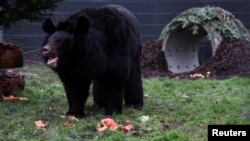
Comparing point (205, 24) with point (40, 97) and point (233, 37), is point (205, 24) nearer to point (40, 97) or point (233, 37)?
point (233, 37)

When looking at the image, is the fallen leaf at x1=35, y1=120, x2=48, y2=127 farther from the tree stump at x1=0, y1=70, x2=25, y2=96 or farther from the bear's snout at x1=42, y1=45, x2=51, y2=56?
the tree stump at x1=0, y1=70, x2=25, y2=96

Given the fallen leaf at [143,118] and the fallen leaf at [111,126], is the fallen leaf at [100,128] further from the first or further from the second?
the fallen leaf at [143,118]

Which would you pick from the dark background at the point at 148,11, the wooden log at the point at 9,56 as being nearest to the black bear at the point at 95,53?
the wooden log at the point at 9,56

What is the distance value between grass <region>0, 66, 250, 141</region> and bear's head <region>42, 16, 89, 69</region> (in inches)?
31.9

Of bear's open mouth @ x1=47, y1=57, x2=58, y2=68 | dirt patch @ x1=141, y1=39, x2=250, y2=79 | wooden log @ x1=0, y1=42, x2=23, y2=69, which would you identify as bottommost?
dirt patch @ x1=141, y1=39, x2=250, y2=79

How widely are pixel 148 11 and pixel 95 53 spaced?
8346 millimetres

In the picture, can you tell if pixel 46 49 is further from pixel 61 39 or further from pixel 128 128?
pixel 128 128

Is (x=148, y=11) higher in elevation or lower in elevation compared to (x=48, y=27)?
lower

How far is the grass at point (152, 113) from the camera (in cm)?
596

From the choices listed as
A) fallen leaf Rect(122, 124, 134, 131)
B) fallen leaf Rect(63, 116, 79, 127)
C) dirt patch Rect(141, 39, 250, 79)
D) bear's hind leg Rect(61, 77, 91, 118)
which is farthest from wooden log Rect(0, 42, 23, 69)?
dirt patch Rect(141, 39, 250, 79)

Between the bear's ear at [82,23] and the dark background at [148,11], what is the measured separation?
8.20 meters

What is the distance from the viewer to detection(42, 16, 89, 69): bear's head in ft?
20.8

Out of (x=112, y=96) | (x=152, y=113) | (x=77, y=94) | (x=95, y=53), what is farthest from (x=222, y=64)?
(x=95, y=53)

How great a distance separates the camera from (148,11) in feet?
48.6
